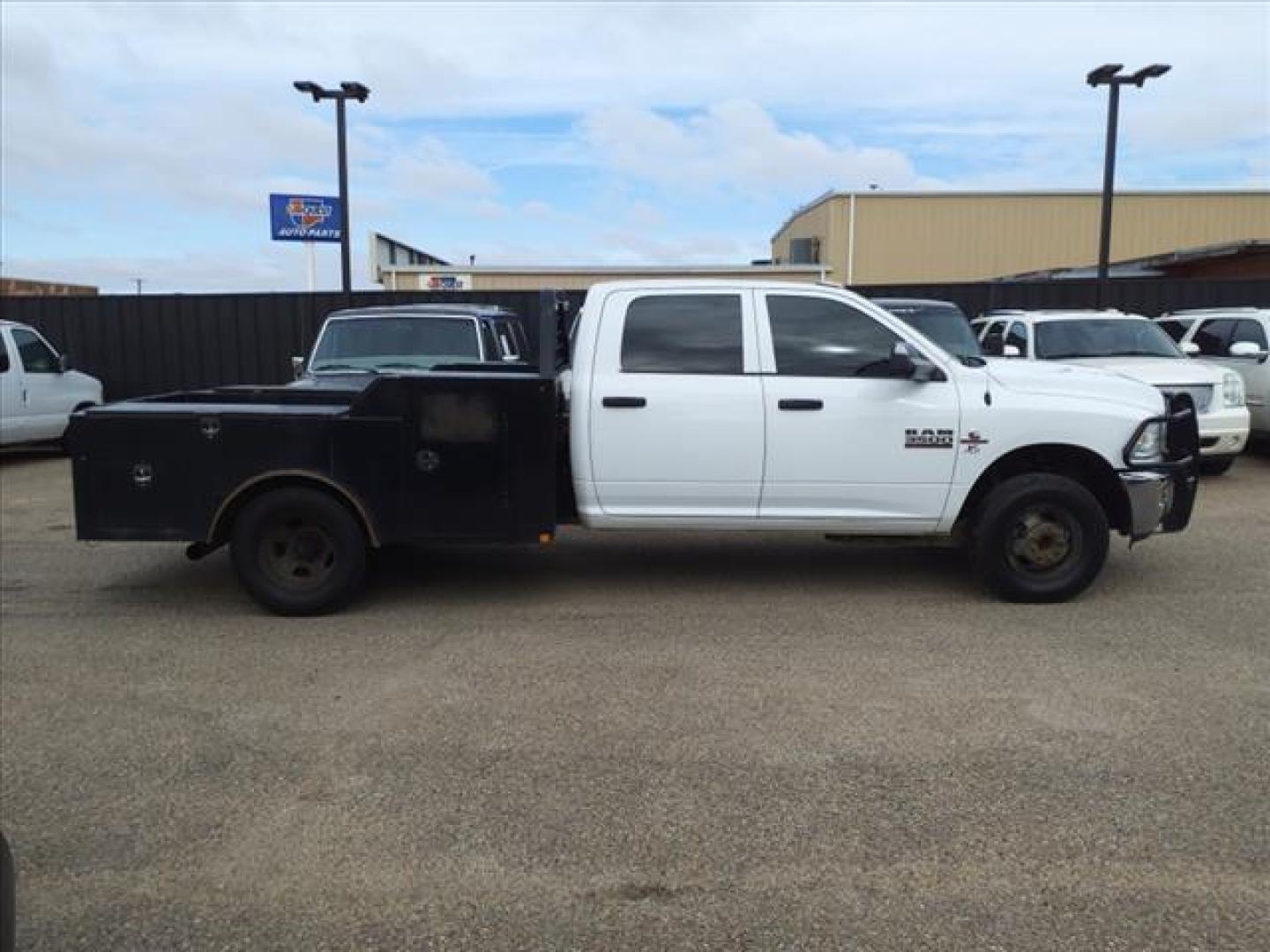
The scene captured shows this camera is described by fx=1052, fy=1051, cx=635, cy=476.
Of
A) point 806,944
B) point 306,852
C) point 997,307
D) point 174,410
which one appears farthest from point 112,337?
point 806,944

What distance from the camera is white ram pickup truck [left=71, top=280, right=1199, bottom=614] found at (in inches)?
237

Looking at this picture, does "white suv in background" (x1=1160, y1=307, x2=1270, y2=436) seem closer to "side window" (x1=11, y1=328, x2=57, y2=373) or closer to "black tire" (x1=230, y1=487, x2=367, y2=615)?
"black tire" (x1=230, y1=487, x2=367, y2=615)

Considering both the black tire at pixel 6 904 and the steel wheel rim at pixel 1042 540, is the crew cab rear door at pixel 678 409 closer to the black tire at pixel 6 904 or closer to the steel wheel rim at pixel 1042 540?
the steel wheel rim at pixel 1042 540

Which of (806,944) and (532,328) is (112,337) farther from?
(806,944)

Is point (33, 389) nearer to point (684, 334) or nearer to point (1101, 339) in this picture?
point (684, 334)

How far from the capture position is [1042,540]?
6.25m

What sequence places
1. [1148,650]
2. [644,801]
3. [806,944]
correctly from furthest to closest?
[1148,650] < [644,801] < [806,944]

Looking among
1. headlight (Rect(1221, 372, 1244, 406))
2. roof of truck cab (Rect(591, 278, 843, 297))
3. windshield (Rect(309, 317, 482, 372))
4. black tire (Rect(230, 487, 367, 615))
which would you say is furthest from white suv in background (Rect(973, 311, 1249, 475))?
black tire (Rect(230, 487, 367, 615))

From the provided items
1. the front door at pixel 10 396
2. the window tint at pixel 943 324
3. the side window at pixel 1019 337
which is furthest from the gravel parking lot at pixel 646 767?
the front door at pixel 10 396

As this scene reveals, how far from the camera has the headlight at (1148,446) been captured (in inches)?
245

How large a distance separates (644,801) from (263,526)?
3340 mm

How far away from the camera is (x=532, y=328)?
16484 mm

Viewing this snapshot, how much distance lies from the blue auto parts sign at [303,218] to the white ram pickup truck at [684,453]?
13302 millimetres

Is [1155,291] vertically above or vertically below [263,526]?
above
